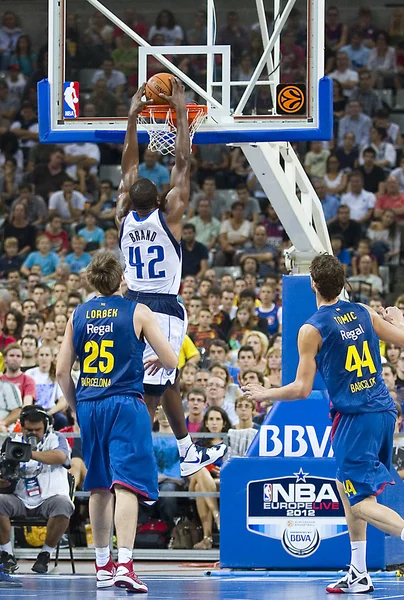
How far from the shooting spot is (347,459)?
8.20 meters

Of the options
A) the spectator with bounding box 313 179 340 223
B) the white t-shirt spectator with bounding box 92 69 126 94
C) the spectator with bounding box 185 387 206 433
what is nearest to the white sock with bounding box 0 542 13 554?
the spectator with bounding box 185 387 206 433

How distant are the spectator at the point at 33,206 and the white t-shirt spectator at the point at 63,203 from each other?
0.55 feet

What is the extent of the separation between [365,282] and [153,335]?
9.44 m

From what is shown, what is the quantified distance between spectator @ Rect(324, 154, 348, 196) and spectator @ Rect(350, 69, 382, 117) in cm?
152

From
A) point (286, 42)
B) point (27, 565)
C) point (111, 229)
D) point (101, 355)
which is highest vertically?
point (286, 42)

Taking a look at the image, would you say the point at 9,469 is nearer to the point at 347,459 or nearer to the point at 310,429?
the point at 310,429

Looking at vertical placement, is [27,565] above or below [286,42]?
below

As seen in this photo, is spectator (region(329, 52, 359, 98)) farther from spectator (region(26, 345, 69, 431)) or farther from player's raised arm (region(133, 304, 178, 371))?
player's raised arm (region(133, 304, 178, 371))

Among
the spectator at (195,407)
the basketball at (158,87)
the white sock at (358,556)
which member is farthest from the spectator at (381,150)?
the white sock at (358,556)

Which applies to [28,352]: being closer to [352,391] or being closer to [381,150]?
[352,391]

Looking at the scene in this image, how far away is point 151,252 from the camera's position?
8930 millimetres

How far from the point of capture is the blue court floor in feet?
26.8

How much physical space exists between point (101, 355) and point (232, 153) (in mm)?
13785

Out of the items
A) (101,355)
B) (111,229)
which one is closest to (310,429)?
(101,355)
